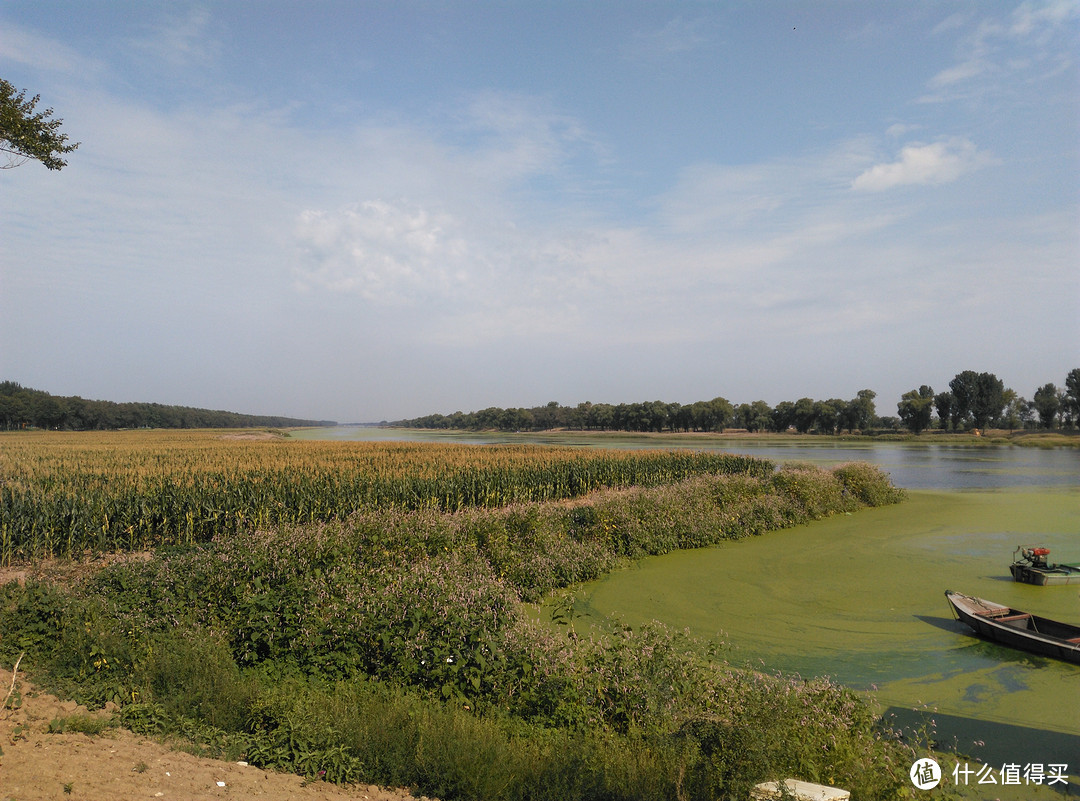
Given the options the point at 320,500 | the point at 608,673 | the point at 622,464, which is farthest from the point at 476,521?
the point at 622,464

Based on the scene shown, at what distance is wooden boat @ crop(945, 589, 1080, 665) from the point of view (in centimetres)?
754

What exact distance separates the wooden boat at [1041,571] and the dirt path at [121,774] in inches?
489

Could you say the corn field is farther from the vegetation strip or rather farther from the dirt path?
the dirt path

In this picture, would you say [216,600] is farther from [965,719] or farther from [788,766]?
[965,719]

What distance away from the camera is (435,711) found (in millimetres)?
5281

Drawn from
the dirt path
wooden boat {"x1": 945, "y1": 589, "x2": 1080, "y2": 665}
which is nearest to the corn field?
the dirt path

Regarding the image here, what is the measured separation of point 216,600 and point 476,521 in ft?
17.0

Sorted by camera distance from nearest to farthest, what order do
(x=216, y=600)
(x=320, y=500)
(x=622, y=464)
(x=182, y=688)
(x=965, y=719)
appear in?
(x=182, y=688) → (x=965, y=719) → (x=216, y=600) → (x=320, y=500) → (x=622, y=464)

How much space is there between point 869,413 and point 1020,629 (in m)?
96.3

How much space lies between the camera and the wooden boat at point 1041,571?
436 inches

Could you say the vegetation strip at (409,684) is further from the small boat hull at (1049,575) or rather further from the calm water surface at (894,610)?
the small boat hull at (1049,575)

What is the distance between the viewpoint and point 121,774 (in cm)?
407

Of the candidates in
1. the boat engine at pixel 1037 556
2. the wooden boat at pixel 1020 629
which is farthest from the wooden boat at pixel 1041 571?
the wooden boat at pixel 1020 629

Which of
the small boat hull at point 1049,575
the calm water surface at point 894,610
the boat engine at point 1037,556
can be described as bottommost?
the calm water surface at point 894,610
